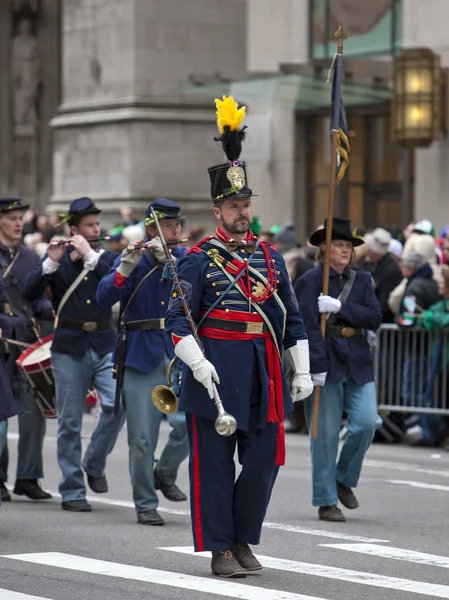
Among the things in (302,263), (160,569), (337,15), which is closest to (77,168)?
(337,15)

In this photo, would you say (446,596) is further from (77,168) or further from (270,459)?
(77,168)

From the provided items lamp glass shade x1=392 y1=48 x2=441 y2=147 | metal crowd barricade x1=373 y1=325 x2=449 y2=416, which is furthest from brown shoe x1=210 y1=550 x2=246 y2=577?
lamp glass shade x1=392 y1=48 x2=441 y2=147

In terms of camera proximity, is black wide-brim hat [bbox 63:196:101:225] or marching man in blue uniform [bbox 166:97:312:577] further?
black wide-brim hat [bbox 63:196:101:225]

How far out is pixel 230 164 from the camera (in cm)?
920

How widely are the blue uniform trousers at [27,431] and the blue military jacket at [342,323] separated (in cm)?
221

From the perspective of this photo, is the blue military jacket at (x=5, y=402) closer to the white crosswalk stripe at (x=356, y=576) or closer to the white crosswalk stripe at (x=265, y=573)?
the white crosswalk stripe at (x=265, y=573)

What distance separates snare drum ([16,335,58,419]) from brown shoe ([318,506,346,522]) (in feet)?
6.82

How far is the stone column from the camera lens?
28.8 meters

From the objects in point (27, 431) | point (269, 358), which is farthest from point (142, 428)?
point (269, 358)

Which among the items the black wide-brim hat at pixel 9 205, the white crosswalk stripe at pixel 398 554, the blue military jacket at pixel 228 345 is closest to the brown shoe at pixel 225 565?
the blue military jacket at pixel 228 345

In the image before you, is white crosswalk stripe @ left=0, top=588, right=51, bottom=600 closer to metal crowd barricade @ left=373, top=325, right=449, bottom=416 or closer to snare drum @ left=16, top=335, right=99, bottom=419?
snare drum @ left=16, top=335, right=99, bottom=419

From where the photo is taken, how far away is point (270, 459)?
29.7 feet

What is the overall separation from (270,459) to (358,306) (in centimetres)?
273

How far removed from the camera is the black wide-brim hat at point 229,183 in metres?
9.10
